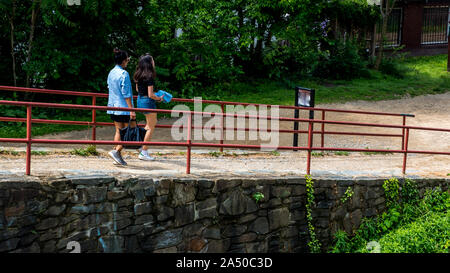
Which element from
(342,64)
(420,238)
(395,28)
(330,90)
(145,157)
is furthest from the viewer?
(395,28)

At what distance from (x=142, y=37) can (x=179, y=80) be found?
1684 millimetres

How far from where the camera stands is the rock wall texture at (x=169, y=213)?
248 inches

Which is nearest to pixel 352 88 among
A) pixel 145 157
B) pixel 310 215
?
pixel 310 215

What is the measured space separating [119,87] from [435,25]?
2433 centimetres

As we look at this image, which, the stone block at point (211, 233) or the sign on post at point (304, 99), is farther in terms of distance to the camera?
the sign on post at point (304, 99)

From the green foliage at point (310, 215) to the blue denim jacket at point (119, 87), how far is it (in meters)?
2.72

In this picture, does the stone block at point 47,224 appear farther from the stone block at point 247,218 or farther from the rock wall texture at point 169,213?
the stone block at point 247,218

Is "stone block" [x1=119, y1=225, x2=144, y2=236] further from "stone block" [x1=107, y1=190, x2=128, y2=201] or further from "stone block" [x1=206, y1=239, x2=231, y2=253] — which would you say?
"stone block" [x1=206, y1=239, x2=231, y2=253]

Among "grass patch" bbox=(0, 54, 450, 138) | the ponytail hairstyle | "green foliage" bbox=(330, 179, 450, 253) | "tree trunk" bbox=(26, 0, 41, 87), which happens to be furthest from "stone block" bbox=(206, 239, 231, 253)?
"tree trunk" bbox=(26, 0, 41, 87)

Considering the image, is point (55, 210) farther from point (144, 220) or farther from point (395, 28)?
point (395, 28)

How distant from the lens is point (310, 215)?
27.5 feet

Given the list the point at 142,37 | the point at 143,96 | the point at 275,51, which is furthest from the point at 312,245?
the point at 275,51

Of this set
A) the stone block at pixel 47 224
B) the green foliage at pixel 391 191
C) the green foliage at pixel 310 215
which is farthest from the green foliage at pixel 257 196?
the stone block at pixel 47 224

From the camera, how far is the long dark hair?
8078 millimetres
